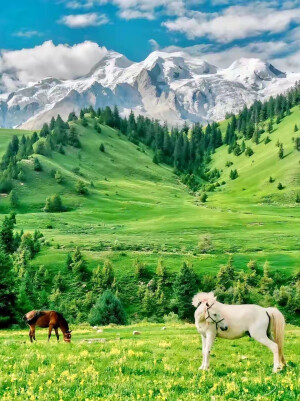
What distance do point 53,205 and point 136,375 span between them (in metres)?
143

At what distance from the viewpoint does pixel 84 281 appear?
81062 mm

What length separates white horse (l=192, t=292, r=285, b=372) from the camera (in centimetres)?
1488

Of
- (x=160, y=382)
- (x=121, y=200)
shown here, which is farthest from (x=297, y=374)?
(x=121, y=200)

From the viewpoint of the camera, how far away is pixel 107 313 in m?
51.0

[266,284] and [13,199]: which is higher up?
[13,199]

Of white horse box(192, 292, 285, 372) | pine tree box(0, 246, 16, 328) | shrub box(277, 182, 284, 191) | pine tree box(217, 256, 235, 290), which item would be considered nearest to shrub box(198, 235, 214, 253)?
pine tree box(217, 256, 235, 290)

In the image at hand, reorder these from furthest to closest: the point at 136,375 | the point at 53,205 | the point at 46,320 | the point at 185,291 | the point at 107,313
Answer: the point at 53,205 → the point at 185,291 → the point at 107,313 → the point at 46,320 → the point at 136,375

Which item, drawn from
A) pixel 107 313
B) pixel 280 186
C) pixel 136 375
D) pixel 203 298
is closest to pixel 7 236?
pixel 107 313

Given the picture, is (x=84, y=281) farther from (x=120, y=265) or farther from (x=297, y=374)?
(x=297, y=374)

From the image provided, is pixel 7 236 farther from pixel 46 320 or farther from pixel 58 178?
pixel 58 178

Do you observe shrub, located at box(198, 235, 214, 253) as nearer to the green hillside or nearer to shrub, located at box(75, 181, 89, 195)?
the green hillside

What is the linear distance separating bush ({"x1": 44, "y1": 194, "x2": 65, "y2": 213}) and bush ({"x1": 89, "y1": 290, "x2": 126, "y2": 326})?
103m

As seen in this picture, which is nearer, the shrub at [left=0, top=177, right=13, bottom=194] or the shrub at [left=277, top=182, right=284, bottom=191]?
the shrub at [left=0, top=177, right=13, bottom=194]

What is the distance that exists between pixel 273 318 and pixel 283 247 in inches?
3684
